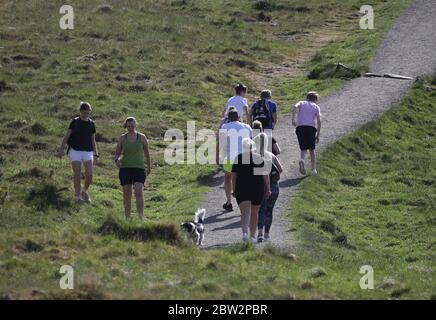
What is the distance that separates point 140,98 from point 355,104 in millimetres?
5962

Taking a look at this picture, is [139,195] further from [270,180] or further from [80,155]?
[270,180]

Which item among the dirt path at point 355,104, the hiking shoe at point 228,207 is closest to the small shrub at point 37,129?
the dirt path at point 355,104

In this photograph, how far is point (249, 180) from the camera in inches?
650

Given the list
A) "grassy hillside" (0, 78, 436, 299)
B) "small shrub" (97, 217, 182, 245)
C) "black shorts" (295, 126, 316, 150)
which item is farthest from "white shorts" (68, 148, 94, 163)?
"black shorts" (295, 126, 316, 150)

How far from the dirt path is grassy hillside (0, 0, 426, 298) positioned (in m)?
0.59

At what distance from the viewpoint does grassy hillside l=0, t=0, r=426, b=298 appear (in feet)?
47.4

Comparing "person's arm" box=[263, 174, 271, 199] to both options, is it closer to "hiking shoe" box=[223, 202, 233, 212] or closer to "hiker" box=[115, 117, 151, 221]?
"hiker" box=[115, 117, 151, 221]

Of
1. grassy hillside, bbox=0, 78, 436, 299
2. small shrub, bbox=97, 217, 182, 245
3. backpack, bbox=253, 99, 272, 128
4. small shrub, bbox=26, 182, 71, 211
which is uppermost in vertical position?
backpack, bbox=253, 99, 272, 128

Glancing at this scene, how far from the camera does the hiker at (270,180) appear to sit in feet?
55.5

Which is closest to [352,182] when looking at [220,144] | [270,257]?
[220,144]

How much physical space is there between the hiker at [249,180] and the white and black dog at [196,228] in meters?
0.80

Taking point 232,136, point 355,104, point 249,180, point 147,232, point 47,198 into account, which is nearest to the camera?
point 147,232

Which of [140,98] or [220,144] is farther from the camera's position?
[140,98]

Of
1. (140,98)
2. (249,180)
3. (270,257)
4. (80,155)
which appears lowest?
(270,257)
